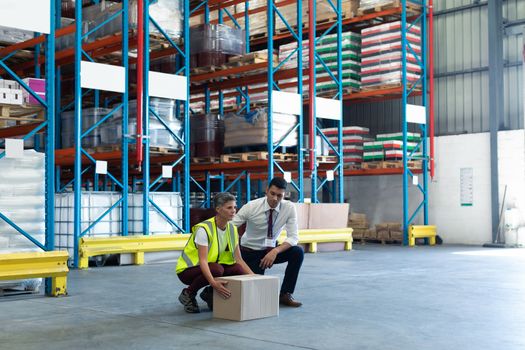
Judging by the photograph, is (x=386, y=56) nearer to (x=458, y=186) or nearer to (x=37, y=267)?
(x=458, y=186)

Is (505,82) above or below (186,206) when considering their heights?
above

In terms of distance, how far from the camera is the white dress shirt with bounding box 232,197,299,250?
666 cm

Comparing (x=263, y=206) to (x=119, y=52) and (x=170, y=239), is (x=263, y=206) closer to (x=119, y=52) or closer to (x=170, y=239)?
(x=170, y=239)

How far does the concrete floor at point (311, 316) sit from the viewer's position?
4.89 m

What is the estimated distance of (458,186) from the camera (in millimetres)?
16812

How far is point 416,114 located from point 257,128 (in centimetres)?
466

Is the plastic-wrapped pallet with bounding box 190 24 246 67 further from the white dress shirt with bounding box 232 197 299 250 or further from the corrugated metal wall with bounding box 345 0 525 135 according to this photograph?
the white dress shirt with bounding box 232 197 299 250

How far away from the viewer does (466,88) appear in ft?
56.3

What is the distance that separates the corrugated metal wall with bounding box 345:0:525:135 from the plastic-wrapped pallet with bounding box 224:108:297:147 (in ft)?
17.4

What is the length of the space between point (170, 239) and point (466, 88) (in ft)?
30.4

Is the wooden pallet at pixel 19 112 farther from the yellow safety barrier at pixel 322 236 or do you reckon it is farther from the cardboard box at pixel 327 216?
the cardboard box at pixel 327 216

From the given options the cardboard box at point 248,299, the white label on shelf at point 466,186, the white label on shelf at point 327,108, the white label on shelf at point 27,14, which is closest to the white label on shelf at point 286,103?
the white label on shelf at point 327,108

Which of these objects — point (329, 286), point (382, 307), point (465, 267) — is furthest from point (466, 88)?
point (382, 307)

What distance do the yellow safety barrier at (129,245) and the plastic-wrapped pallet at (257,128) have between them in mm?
3012
